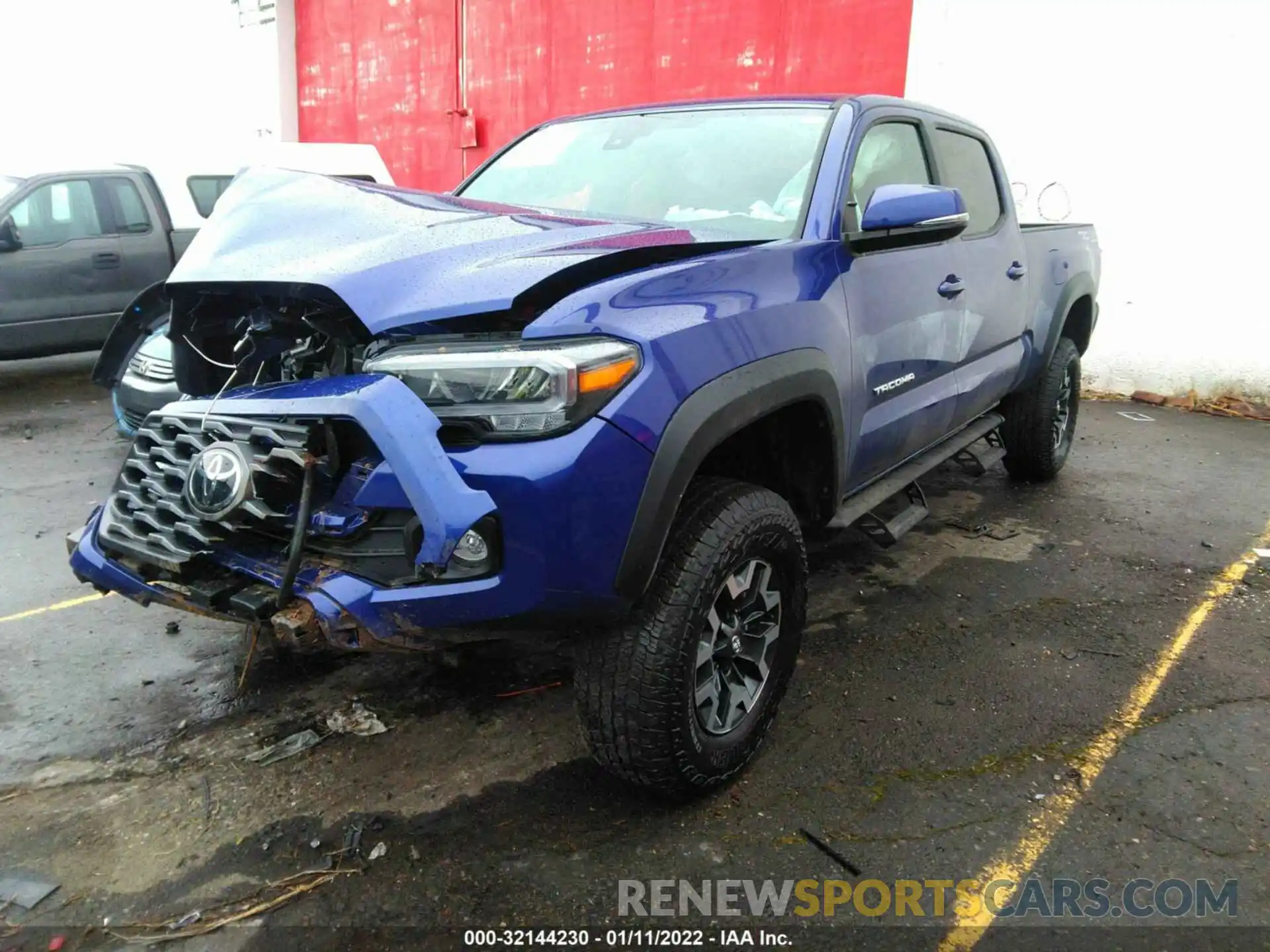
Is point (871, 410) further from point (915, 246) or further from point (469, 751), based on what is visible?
point (469, 751)

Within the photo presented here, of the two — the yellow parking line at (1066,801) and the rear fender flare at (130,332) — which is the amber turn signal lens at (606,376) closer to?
the yellow parking line at (1066,801)

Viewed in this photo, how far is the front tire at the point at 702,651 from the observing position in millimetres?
2234

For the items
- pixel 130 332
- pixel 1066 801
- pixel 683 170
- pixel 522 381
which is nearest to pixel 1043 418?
pixel 683 170

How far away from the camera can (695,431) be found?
219 cm

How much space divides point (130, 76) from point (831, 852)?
53.3 feet

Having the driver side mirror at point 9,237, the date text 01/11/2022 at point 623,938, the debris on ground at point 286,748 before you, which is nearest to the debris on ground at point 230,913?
the date text 01/11/2022 at point 623,938

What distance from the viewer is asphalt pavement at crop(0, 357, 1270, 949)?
2.17m

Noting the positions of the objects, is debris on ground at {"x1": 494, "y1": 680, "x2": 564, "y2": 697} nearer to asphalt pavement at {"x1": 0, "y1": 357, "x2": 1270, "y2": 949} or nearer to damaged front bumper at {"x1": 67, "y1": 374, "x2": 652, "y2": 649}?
asphalt pavement at {"x1": 0, "y1": 357, "x2": 1270, "y2": 949}

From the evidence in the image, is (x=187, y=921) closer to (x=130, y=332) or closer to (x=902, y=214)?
(x=130, y=332)

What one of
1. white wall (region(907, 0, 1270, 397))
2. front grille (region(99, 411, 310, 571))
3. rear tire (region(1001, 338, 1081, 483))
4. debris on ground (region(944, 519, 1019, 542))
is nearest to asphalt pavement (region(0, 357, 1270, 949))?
debris on ground (region(944, 519, 1019, 542))

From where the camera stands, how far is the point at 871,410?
10.2ft

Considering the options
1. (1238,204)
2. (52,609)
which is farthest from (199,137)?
(1238,204)

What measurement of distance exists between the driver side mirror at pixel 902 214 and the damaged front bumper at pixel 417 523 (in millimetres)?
1281

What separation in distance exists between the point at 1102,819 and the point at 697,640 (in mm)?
1211
